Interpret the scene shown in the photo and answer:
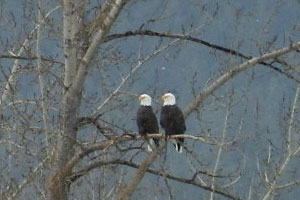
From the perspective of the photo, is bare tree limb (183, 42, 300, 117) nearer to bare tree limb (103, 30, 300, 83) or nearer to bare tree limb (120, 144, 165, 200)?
bare tree limb (103, 30, 300, 83)

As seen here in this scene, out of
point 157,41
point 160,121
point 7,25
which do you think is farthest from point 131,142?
point 7,25

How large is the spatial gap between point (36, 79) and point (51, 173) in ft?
4.15

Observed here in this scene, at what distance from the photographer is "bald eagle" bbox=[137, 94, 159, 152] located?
9281 mm

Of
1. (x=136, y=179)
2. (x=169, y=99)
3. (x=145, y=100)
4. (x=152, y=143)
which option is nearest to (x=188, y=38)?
(x=169, y=99)

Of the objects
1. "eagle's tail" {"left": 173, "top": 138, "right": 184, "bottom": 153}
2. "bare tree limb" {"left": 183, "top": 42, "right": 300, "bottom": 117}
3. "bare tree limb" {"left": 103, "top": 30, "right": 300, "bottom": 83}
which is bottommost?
"eagle's tail" {"left": 173, "top": 138, "right": 184, "bottom": 153}

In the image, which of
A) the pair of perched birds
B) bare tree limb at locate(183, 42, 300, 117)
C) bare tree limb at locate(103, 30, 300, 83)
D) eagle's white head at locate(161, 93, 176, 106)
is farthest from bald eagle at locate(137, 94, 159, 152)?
bare tree limb at locate(103, 30, 300, 83)

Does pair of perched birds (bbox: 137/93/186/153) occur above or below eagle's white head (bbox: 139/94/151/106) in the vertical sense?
below

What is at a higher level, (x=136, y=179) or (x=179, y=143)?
(x=179, y=143)

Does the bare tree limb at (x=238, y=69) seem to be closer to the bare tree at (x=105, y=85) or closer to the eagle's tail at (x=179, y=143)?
the bare tree at (x=105, y=85)

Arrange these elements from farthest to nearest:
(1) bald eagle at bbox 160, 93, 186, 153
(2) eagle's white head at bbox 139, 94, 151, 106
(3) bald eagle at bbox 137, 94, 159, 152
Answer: (2) eagle's white head at bbox 139, 94, 151, 106, (3) bald eagle at bbox 137, 94, 159, 152, (1) bald eagle at bbox 160, 93, 186, 153

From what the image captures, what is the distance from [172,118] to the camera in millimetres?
9188

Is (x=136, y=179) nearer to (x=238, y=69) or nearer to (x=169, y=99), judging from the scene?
(x=169, y=99)

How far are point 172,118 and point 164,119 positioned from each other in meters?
0.17

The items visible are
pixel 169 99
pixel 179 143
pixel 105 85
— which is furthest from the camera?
pixel 105 85
